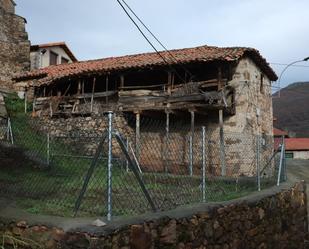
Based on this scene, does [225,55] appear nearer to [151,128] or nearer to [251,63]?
[251,63]

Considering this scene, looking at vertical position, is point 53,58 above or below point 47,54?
below

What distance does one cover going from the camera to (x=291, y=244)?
937 centimetres

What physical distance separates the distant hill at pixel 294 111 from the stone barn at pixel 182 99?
120ft

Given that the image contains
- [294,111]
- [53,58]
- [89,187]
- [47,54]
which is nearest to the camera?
[89,187]

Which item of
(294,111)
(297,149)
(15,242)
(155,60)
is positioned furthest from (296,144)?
(15,242)

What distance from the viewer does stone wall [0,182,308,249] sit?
4508 millimetres

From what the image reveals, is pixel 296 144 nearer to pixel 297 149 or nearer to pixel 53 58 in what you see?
pixel 297 149

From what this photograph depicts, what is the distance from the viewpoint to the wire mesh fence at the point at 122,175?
5.77 m

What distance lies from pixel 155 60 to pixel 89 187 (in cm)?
1021

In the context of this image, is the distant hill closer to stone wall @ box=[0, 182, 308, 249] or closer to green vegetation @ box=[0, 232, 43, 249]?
stone wall @ box=[0, 182, 308, 249]

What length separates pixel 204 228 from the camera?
6.21 m

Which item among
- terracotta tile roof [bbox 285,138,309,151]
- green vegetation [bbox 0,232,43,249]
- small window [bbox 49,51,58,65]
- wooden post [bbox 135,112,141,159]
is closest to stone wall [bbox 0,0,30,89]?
small window [bbox 49,51,58,65]

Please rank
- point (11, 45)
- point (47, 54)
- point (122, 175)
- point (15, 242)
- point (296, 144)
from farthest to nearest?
point (296, 144) → point (47, 54) → point (11, 45) → point (122, 175) → point (15, 242)

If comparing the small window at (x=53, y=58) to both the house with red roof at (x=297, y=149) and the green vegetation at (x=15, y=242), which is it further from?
the green vegetation at (x=15, y=242)
